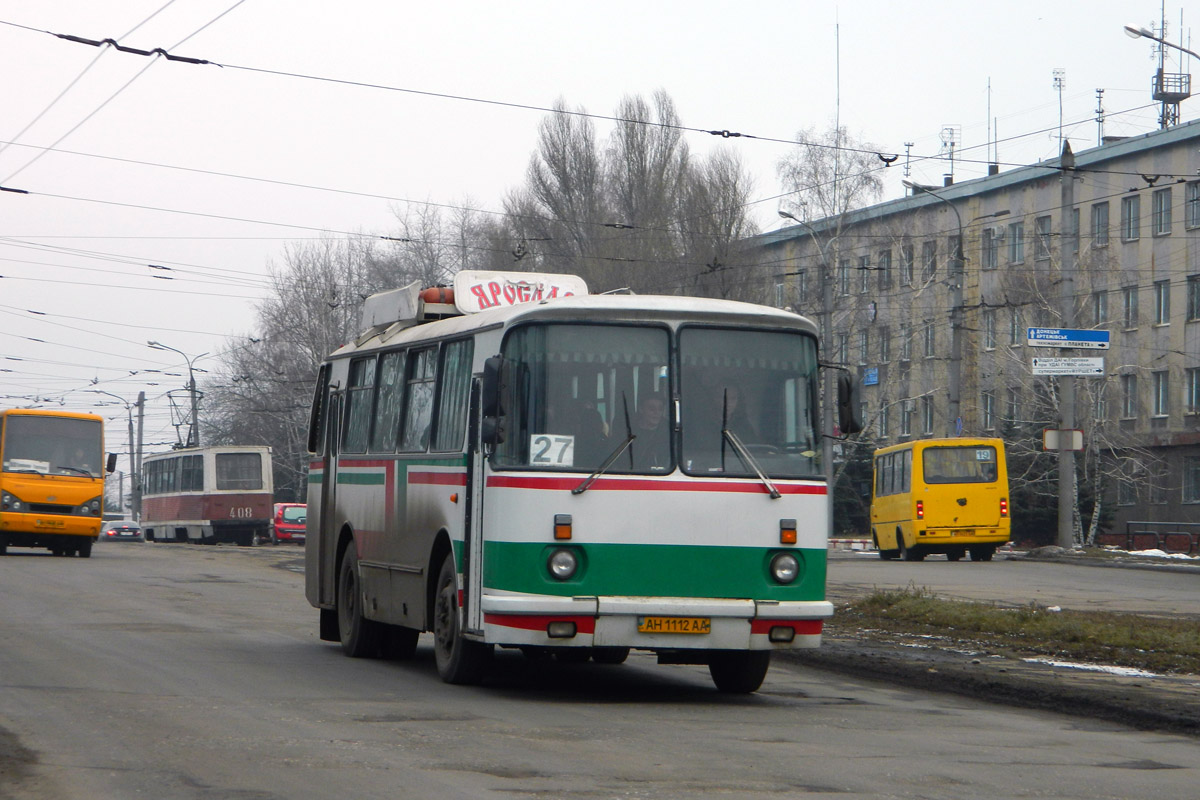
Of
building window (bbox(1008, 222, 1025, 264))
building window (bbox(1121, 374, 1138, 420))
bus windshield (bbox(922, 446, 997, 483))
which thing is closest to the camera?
bus windshield (bbox(922, 446, 997, 483))

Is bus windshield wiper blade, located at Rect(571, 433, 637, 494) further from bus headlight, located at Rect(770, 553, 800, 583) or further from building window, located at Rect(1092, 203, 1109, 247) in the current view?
building window, located at Rect(1092, 203, 1109, 247)

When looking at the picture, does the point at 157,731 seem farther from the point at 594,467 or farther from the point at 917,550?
the point at 917,550

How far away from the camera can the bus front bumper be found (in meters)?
10.5

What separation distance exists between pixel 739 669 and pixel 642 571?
153 cm

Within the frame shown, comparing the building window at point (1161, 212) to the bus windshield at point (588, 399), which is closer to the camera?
the bus windshield at point (588, 399)

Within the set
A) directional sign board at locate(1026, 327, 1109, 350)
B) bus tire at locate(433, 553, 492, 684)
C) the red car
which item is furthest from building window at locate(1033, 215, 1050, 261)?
bus tire at locate(433, 553, 492, 684)

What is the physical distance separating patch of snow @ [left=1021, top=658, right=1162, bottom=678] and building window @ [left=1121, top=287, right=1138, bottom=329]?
47.8m

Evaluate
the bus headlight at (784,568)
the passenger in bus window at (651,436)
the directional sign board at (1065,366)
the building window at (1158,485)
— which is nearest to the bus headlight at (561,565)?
the passenger in bus window at (651,436)

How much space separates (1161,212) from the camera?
5859cm

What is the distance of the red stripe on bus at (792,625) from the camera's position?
35.4 ft

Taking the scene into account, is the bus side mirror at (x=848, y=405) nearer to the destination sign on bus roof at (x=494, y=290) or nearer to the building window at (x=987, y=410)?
the destination sign on bus roof at (x=494, y=290)

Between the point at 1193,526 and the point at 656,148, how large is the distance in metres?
22.2

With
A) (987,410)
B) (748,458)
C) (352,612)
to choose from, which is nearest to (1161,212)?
(987,410)

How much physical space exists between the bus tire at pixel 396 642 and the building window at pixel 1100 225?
50244 mm
